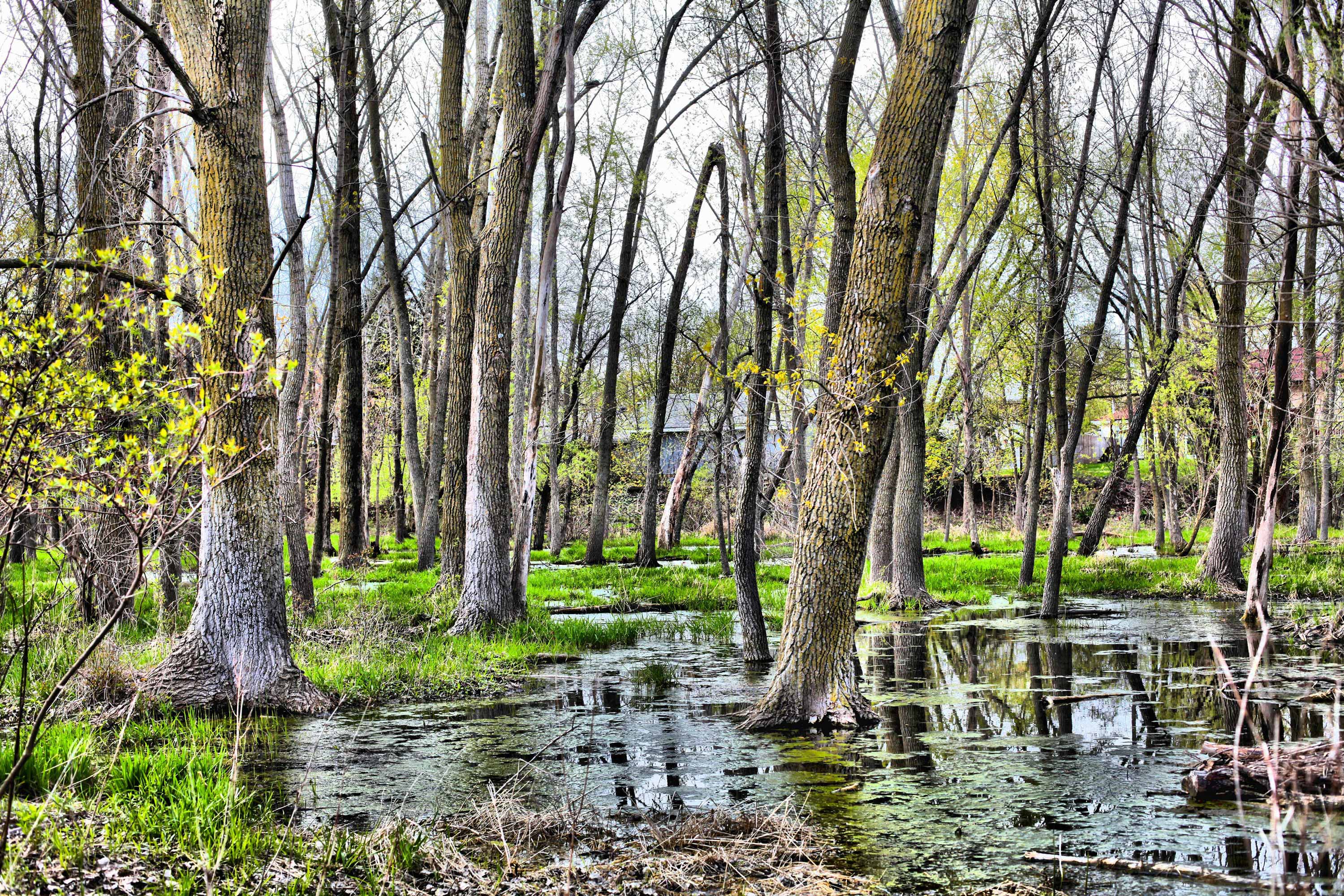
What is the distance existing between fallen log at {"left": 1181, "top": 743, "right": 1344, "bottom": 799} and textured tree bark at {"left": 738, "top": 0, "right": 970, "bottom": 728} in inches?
96.3

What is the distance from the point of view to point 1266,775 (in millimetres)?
5012

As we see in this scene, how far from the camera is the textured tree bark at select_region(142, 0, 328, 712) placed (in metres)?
7.13

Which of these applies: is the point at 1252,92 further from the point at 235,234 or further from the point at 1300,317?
the point at 235,234

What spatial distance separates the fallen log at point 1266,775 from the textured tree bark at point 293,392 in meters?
9.67

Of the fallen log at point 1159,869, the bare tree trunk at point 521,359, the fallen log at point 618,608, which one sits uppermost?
the bare tree trunk at point 521,359

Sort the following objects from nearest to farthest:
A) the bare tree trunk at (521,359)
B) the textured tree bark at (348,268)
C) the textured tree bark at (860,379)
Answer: the textured tree bark at (860,379), the bare tree trunk at (521,359), the textured tree bark at (348,268)

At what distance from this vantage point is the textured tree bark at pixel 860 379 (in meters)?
6.86

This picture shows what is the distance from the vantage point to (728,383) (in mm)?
13633

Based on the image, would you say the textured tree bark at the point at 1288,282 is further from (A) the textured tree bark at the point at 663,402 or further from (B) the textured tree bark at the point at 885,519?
(A) the textured tree bark at the point at 663,402

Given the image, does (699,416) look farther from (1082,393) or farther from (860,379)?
(860,379)

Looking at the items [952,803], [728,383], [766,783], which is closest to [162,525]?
[766,783]

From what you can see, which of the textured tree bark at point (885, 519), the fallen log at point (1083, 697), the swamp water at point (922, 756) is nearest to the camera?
the swamp water at point (922, 756)

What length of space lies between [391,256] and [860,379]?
40.4 feet

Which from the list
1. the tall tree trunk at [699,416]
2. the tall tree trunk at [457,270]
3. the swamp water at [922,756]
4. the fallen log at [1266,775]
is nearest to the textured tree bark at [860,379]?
the swamp water at [922,756]
